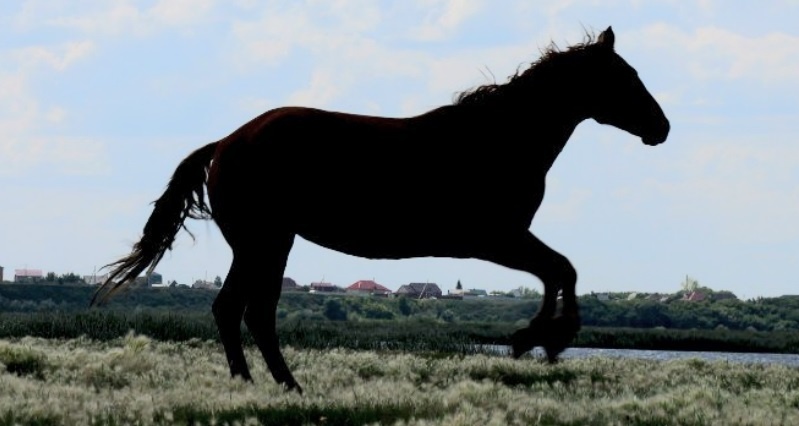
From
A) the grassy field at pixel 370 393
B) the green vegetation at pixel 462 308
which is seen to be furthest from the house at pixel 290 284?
the grassy field at pixel 370 393

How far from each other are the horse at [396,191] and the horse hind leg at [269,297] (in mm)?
13

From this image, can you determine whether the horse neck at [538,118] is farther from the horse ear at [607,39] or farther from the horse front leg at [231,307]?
the horse front leg at [231,307]

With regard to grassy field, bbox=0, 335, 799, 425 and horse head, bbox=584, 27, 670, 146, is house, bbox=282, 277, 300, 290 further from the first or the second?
horse head, bbox=584, 27, 670, 146

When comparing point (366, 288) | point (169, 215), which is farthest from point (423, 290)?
point (169, 215)

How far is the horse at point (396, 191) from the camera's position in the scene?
12.4 metres

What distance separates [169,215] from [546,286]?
4.63 metres

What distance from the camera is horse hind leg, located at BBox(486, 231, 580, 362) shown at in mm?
12016

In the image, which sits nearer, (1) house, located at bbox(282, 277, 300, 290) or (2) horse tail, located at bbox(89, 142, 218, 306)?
(2) horse tail, located at bbox(89, 142, 218, 306)

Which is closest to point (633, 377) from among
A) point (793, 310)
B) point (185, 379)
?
point (185, 379)

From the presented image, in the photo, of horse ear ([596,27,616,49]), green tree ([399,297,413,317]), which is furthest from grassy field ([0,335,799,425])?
green tree ([399,297,413,317])

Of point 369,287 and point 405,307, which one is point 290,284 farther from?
point 405,307

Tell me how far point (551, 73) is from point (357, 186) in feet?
8.30

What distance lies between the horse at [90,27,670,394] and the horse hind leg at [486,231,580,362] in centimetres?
1

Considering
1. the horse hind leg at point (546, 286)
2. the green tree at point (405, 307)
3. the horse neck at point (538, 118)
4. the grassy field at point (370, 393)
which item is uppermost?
the green tree at point (405, 307)
